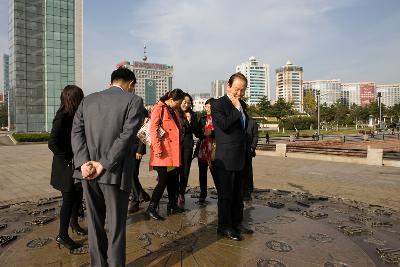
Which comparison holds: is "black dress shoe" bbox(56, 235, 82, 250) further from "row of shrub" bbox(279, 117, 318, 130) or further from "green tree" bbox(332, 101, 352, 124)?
"green tree" bbox(332, 101, 352, 124)

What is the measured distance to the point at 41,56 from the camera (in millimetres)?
47156

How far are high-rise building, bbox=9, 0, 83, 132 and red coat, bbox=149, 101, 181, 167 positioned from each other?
48.1m

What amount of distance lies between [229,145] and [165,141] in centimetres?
105

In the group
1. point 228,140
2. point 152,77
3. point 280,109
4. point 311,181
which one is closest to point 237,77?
point 228,140

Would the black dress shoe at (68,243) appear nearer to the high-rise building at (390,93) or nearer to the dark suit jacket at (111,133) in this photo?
the dark suit jacket at (111,133)

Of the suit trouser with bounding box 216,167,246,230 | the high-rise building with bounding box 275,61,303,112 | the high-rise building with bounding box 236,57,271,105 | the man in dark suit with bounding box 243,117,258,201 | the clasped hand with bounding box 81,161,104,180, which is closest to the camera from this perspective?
the clasped hand with bounding box 81,161,104,180

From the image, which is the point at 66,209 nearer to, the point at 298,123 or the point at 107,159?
A: the point at 107,159

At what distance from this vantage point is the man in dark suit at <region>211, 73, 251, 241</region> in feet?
11.7

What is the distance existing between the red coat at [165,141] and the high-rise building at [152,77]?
112231 millimetres

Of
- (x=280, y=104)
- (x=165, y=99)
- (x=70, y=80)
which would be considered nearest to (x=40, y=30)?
(x=70, y=80)

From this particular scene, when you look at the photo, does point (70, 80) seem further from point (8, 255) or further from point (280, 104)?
point (8, 255)

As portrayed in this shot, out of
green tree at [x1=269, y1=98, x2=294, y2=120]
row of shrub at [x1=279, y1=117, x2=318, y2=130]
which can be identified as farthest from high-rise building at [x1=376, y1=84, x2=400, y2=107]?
green tree at [x1=269, y1=98, x2=294, y2=120]

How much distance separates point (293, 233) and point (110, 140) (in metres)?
2.40

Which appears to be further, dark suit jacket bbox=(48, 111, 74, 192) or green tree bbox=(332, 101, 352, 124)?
green tree bbox=(332, 101, 352, 124)
